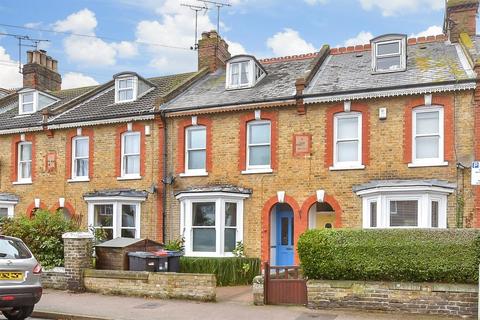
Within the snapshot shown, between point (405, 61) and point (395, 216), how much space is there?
5365mm

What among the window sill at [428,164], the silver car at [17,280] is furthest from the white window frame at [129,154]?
the silver car at [17,280]

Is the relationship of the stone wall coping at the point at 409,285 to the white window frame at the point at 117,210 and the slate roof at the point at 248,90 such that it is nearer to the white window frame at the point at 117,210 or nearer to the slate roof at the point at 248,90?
the slate roof at the point at 248,90

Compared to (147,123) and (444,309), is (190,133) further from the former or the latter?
(444,309)

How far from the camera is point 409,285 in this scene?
456 inches

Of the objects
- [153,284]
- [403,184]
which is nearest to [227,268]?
[153,284]

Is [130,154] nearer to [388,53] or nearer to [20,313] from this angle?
[388,53]

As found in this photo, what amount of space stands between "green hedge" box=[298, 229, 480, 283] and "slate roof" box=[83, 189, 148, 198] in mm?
9752

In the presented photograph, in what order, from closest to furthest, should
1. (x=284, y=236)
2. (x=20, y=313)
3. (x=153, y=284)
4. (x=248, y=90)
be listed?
(x=20, y=313), (x=153, y=284), (x=284, y=236), (x=248, y=90)

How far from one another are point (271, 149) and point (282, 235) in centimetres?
304

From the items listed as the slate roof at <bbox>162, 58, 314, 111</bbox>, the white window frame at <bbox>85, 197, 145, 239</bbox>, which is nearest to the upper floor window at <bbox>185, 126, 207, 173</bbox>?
the slate roof at <bbox>162, 58, 314, 111</bbox>

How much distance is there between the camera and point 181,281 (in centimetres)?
1351

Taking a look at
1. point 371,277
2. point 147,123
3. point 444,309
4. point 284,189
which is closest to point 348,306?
point 371,277

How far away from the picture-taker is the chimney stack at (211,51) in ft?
81.4

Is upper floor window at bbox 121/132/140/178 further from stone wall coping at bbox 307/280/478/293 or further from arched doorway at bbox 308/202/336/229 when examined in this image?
stone wall coping at bbox 307/280/478/293
